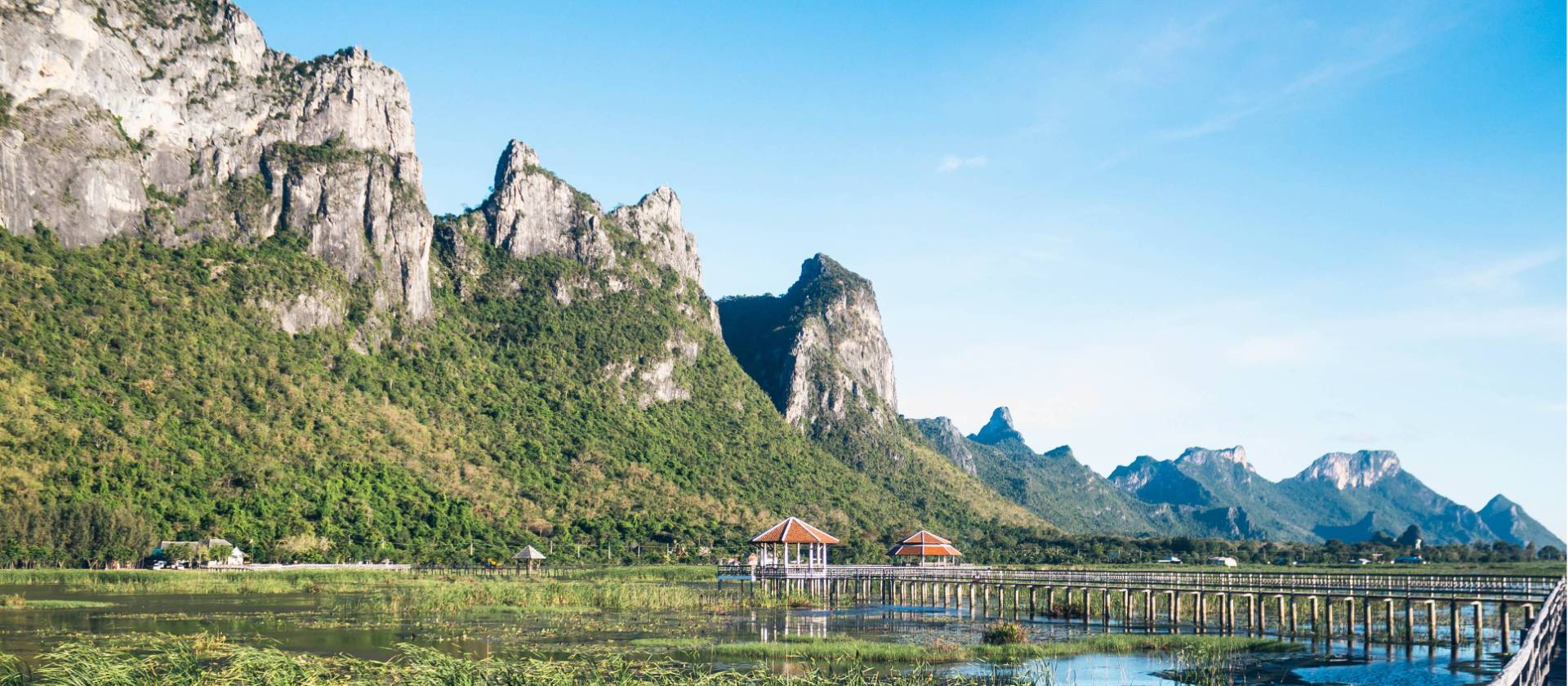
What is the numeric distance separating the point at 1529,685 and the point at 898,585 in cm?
5245

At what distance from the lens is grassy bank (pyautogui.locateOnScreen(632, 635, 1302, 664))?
107 feet

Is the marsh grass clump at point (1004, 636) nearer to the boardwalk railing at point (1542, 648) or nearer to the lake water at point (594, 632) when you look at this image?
the lake water at point (594, 632)

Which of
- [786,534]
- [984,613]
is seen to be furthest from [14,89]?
[984,613]

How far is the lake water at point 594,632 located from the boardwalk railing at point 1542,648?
257 centimetres

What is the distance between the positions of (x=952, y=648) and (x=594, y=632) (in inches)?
462

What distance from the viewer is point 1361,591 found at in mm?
40250

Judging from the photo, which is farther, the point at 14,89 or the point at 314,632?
the point at 14,89

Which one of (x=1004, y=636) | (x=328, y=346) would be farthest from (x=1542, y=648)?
(x=328, y=346)

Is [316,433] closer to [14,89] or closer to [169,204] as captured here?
[169,204]

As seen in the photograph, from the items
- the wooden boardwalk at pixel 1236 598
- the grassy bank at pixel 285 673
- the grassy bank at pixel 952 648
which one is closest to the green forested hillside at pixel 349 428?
the wooden boardwalk at pixel 1236 598

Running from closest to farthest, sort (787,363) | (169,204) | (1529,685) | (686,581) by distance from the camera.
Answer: (1529,685)
(686,581)
(169,204)
(787,363)

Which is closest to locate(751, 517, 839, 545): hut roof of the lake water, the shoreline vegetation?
the lake water

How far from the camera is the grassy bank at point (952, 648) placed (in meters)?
32.6

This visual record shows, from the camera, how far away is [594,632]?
126ft
